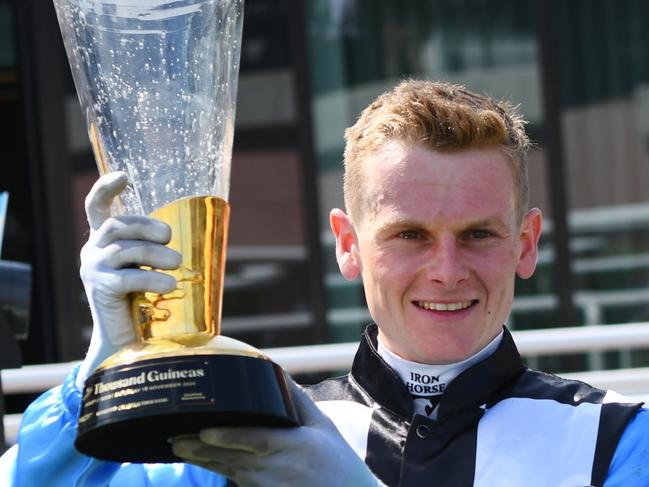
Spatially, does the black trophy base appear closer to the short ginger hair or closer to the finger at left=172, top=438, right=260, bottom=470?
the finger at left=172, top=438, right=260, bottom=470

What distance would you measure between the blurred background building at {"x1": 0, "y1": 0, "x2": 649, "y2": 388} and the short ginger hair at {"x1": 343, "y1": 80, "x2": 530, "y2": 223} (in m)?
3.74

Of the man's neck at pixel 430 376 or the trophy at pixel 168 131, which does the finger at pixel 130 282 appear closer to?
the trophy at pixel 168 131

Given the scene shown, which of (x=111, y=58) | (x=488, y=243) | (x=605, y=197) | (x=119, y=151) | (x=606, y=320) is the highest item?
(x=111, y=58)

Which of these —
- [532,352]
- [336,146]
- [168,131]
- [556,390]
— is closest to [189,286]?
[168,131]

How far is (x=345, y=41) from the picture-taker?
6266 millimetres

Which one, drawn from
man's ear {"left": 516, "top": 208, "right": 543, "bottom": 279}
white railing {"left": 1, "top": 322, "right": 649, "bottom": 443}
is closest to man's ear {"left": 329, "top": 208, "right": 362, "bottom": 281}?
man's ear {"left": 516, "top": 208, "right": 543, "bottom": 279}

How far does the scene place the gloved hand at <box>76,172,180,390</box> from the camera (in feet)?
5.80

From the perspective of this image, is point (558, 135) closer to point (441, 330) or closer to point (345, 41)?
point (345, 41)

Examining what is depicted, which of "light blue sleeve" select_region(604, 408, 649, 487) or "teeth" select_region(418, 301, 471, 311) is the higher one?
"teeth" select_region(418, 301, 471, 311)

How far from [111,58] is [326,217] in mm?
4054

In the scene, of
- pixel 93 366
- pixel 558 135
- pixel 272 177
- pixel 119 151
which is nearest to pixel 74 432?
pixel 93 366

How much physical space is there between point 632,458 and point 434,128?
0.61m

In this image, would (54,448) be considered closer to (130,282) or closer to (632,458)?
(130,282)

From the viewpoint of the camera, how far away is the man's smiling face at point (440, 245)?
2088 millimetres
